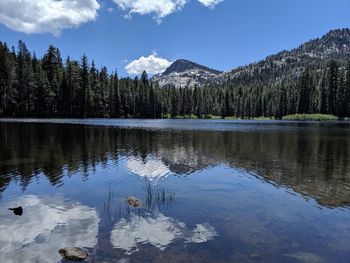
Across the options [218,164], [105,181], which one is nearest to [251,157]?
[218,164]

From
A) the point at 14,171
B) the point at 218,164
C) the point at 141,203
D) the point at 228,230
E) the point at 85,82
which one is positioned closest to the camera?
the point at 228,230

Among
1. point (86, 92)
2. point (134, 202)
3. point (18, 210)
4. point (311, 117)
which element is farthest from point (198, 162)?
point (311, 117)

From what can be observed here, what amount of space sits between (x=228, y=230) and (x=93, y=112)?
144m

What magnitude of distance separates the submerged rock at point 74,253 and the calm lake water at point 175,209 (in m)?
0.26

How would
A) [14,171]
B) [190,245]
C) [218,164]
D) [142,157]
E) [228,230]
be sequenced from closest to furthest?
[190,245]
[228,230]
[14,171]
[218,164]
[142,157]

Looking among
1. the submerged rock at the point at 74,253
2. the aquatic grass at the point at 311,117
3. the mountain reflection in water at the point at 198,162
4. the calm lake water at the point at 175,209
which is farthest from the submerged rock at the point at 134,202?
the aquatic grass at the point at 311,117

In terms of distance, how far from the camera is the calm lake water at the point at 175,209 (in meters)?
12.2

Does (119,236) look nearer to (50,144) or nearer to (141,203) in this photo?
(141,203)

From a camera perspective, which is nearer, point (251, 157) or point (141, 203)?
point (141, 203)

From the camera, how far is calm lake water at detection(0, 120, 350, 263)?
40.1 ft

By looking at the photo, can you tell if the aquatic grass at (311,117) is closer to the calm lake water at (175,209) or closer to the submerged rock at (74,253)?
the calm lake water at (175,209)

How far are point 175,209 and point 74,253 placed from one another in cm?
693

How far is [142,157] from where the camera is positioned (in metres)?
35.1

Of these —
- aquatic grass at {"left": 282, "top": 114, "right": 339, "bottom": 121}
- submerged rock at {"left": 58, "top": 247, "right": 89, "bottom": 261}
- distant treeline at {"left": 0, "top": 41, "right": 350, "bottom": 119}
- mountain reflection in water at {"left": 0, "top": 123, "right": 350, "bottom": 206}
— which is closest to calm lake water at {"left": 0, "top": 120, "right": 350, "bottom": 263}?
mountain reflection in water at {"left": 0, "top": 123, "right": 350, "bottom": 206}
